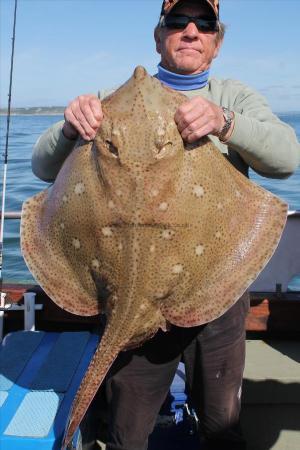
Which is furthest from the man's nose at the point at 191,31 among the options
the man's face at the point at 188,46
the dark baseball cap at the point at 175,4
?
the dark baseball cap at the point at 175,4

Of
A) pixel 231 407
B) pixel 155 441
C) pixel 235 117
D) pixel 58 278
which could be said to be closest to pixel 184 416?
pixel 155 441

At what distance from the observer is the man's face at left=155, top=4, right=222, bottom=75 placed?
2387mm

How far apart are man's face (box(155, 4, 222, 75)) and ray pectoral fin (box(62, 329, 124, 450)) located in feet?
4.33

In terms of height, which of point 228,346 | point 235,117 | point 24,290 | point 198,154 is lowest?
point 24,290

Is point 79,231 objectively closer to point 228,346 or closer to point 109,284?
point 109,284

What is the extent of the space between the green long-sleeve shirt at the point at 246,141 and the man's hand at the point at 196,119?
146mm

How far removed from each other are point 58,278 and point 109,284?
307 mm

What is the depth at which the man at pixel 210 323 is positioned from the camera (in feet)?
7.44

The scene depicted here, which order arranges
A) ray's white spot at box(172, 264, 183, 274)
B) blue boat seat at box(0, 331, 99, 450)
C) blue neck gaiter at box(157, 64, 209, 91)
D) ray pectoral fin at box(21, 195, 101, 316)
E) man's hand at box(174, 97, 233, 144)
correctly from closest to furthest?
1. man's hand at box(174, 97, 233, 144)
2. ray's white spot at box(172, 264, 183, 274)
3. ray pectoral fin at box(21, 195, 101, 316)
4. blue neck gaiter at box(157, 64, 209, 91)
5. blue boat seat at box(0, 331, 99, 450)

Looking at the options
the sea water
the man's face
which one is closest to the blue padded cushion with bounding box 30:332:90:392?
the man's face

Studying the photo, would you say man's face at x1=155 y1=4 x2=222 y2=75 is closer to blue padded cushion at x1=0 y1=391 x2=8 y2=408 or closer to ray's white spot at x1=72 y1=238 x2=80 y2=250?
ray's white spot at x1=72 y1=238 x2=80 y2=250

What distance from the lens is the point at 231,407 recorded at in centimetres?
269

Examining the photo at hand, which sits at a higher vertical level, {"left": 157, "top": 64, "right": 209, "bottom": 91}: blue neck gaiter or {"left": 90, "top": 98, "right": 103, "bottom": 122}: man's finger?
{"left": 157, "top": 64, "right": 209, "bottom": 91}: blue neck gaiter

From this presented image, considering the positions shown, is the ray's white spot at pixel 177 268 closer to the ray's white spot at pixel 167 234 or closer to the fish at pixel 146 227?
the fish at pixel 146 227
